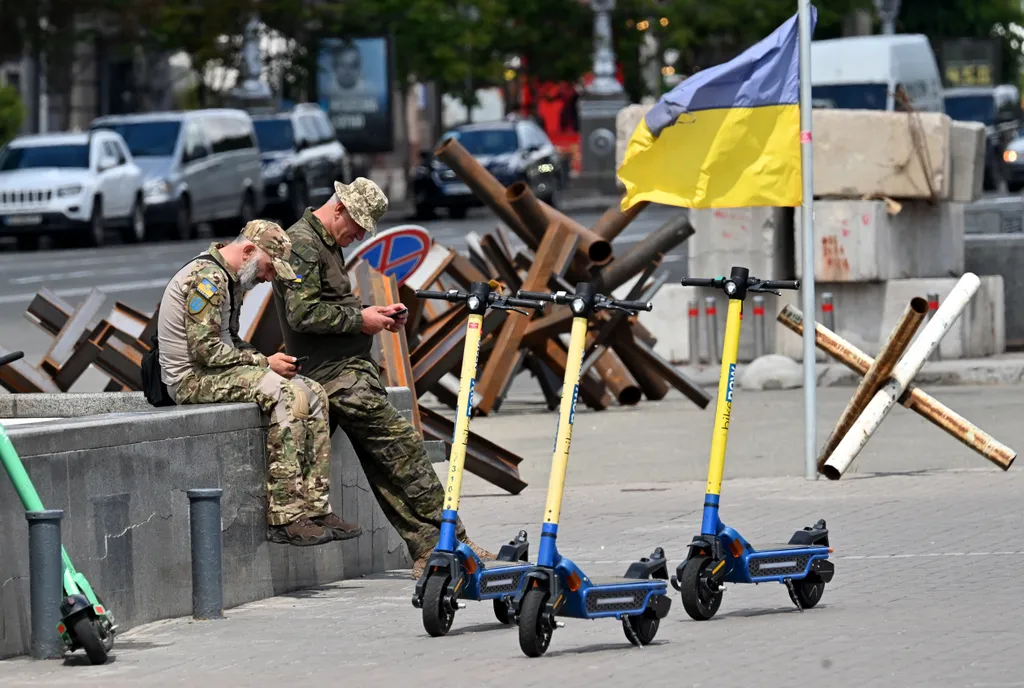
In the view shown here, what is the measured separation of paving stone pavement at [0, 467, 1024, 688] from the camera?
7.76 metres

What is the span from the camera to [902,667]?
771 cm

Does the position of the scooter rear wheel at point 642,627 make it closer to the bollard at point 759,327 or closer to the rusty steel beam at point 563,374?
the rusty steel beam at point 563,374

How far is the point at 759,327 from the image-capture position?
20141mm

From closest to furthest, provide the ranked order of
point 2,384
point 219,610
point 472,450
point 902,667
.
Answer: point 902,667 < point 219,610 < point 472,450 < point 2,384

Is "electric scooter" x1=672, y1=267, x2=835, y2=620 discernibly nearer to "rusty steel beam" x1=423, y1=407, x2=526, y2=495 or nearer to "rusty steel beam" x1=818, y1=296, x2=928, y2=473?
"rusty steel beam" x1=423, y1=407, x2=526, y2=495

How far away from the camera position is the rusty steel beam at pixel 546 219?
16.8m

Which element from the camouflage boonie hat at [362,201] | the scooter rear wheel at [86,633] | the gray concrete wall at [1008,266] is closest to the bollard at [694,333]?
the gray concrete wall at [1008,266]

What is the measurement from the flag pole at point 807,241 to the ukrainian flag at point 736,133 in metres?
0.06

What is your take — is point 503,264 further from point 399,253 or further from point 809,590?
point 809,590

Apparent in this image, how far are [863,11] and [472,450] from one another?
4928cm

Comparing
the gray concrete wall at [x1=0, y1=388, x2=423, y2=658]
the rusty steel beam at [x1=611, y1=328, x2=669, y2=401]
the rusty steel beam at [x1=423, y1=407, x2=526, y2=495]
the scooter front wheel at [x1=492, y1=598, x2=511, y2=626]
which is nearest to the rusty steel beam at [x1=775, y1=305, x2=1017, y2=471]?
the rusty steel beam at [x1=423, y1=407, x2=526, y2=495]

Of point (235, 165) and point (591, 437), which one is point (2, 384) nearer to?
point (591, 437)

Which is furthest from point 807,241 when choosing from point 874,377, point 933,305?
point 933,305

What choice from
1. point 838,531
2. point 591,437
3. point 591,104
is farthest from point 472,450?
point 591,104
